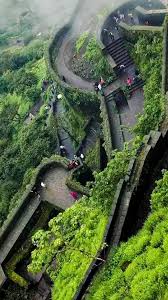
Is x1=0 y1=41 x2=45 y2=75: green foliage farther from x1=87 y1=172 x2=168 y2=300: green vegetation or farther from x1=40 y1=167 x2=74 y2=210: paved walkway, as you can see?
x1=87 y1=172 x2=168 y2=300: green vegetation

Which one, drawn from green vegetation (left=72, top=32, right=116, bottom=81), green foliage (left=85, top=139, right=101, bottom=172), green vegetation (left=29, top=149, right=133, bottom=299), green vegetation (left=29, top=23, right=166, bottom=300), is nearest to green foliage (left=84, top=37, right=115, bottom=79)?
green vegetation (left=72, top=32, right=116, bottom=81)

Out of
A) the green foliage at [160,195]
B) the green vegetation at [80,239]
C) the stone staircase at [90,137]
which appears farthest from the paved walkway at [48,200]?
the green foliage at [160,195]

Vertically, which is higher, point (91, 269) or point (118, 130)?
point (91, 269)

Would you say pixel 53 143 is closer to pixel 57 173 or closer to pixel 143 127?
pixel 57 173

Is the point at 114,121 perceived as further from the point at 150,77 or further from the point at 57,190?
the point at 57,190

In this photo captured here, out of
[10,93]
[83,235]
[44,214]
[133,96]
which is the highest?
[83,235]

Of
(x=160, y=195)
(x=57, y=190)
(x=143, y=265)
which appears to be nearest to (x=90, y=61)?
(x=57, y=190)

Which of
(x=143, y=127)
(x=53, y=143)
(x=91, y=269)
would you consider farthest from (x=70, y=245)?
(x=53, y=143)

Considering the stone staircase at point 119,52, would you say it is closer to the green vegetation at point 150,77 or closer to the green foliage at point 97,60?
the green foliage at point 97,60
